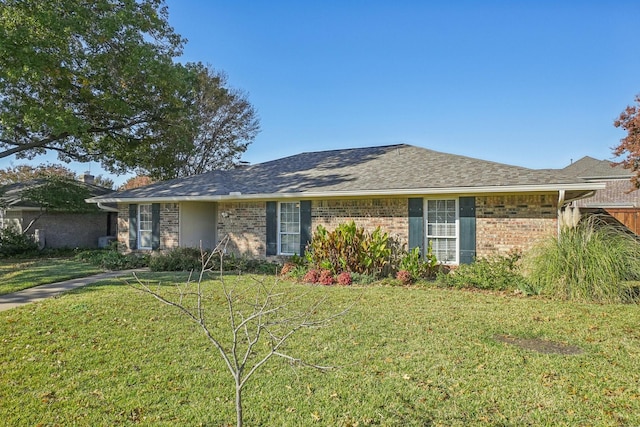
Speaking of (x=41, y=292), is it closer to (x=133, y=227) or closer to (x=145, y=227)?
(x=145, y=227)

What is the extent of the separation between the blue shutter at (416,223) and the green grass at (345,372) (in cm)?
379

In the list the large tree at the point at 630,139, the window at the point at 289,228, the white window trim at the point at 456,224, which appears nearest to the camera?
the white window trim at the point at 456,224

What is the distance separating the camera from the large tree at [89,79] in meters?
13.3

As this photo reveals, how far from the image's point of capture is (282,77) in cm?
1659

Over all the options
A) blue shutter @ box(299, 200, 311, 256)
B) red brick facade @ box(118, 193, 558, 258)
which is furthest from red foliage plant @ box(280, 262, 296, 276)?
red brick facade @ box(118, 193, 558, 258)

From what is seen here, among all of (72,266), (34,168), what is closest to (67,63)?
(72,266)

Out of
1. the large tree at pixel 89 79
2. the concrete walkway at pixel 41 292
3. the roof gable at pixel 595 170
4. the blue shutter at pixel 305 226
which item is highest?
the large tree at pixel 89 79

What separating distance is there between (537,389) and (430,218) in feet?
23.9

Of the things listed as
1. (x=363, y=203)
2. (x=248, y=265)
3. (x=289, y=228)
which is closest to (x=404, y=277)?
(x=363, y=203)

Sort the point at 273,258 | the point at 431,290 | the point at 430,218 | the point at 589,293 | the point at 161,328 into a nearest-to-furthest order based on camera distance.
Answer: the point at 161,328 → the point at 589,293 → the point at 431,290 → the point at 430,218 → the point at 273,258

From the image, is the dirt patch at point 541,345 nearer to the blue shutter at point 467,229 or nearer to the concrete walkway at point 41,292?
the blue shutter at point 467,229

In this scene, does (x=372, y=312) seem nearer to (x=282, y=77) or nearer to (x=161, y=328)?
(x=161, y=328)

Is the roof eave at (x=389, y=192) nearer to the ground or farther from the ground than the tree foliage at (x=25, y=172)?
nearer to the ground

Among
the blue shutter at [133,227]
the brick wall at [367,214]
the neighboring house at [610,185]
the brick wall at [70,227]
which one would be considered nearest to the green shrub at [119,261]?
the blue shutter at [133,227]
